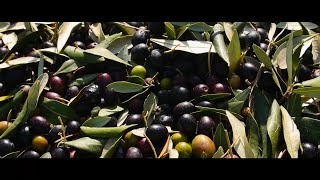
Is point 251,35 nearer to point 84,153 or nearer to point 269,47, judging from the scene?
point 269,47

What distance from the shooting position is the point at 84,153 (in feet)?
4.78

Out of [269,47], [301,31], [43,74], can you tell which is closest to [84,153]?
[43,74]

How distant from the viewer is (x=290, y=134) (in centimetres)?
141

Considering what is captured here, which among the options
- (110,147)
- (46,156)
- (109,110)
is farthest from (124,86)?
(46,156)

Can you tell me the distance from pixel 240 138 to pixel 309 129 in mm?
202

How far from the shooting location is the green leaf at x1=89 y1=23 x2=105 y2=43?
1788 mm

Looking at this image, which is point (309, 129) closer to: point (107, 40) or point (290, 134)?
point (290, 134)

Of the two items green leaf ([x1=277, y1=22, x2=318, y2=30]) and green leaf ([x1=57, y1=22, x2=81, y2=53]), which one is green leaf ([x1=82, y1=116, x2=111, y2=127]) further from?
green leaf ([x1=277, y1=22, x2=318, y2=30])

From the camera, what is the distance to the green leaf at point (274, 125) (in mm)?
1415

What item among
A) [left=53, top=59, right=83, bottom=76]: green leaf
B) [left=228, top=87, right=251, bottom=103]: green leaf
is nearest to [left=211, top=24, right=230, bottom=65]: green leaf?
[left=228, top=87, right=251, bottom=103]: green leaf

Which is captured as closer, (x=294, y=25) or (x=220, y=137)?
(x=220, y=137)

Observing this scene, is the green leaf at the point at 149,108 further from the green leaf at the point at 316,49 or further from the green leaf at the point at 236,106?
the green leaf at the point at 316,49

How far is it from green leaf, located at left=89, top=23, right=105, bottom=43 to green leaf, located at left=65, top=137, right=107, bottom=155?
0.44 metres
